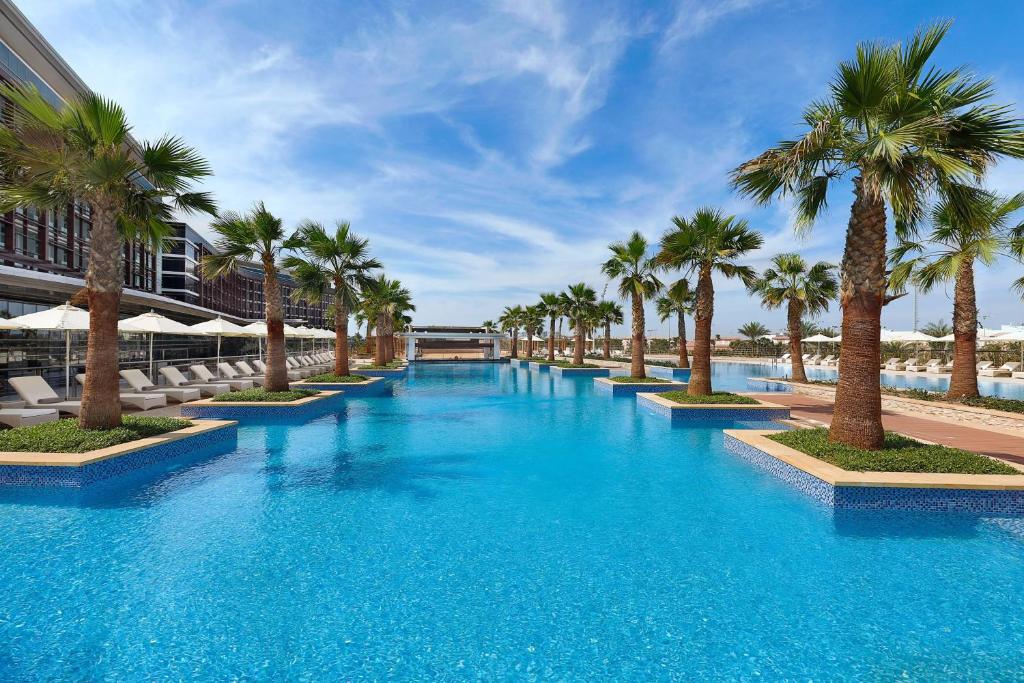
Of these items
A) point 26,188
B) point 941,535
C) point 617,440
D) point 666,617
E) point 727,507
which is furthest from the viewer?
point 617,440

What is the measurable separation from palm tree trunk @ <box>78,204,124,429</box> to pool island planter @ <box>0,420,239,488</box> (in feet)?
3.31

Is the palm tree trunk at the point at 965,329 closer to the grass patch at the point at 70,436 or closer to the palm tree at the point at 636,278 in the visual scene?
the palm tree at the point at 636,278

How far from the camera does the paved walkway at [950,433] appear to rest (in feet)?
30.2

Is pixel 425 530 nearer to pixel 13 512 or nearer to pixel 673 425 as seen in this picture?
pixel 13 512

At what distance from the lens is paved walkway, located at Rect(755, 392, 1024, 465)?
9203 mm

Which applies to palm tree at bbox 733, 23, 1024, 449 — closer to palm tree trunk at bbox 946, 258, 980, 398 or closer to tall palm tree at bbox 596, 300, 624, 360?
palm tree trunk at bbox 946, 258, 980, 398

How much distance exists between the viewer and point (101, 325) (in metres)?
9.05

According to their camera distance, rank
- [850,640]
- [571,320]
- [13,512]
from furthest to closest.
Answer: [571,320] → [13,512] → [850,640]

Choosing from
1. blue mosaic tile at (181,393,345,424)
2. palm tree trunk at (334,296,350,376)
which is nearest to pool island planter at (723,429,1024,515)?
blue mosaic tile at (181,393,345,424)

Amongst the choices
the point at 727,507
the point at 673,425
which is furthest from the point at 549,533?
the point at 673,425

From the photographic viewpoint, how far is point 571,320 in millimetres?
39281

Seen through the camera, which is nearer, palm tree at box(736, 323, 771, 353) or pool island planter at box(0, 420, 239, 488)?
pool island planter at box(0, 420, 239, 488)

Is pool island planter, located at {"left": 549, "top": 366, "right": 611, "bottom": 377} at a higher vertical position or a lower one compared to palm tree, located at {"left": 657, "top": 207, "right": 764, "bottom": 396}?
lower

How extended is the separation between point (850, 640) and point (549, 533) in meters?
3.15
